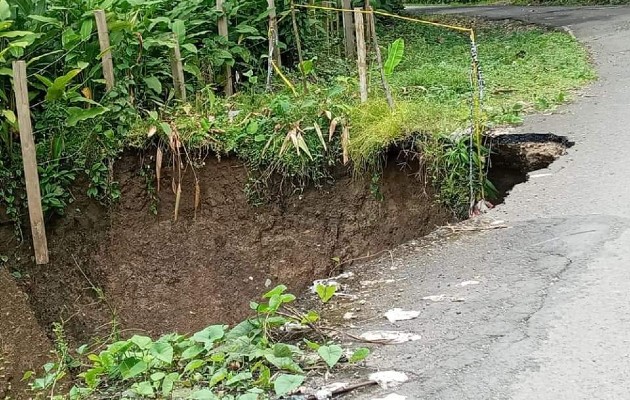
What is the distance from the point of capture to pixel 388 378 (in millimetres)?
3104

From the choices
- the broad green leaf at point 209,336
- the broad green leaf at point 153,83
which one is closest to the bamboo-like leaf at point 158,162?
the broad green leaf at point 153,83

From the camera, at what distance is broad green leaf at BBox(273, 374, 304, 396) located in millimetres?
2932

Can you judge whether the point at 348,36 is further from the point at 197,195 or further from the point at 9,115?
the point at 9,115

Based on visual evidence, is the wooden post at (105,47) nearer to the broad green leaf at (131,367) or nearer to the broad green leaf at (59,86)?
the broad green leaf at (59,86)

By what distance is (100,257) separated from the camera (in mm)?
6188

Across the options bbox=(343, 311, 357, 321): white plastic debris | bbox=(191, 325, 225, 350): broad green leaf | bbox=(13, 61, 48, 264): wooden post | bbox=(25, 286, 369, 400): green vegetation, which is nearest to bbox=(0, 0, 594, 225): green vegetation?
bbox=(13, 61, 48, 264): wooden post

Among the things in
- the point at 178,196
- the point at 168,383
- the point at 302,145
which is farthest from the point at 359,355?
the point at 178,196

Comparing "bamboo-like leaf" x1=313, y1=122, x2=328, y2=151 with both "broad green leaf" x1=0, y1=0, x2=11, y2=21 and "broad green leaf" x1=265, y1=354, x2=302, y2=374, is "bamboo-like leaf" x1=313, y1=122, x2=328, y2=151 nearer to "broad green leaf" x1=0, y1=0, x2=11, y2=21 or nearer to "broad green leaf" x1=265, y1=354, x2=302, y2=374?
"broad green leaf" x1=0, y1=0, x2=11, y2=21

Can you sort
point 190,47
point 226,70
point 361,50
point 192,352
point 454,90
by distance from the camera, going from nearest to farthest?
point 192,352 → point 361,50 → point 190,47 → point 226,70 → point 454,90

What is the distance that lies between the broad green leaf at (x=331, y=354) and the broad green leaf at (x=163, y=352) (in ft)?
2.20

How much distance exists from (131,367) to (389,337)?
47.8 inches

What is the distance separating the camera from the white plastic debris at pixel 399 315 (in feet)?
12.2

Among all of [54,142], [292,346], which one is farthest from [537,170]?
[54,142]

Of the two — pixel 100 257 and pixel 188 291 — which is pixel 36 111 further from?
pixel 188 291
